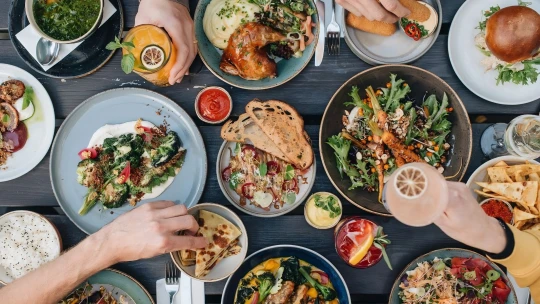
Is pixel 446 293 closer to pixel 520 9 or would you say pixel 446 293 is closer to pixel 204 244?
pixel 204 244

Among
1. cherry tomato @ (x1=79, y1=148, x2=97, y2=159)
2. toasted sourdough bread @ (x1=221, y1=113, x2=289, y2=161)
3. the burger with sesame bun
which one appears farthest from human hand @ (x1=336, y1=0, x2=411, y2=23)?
cherry tomato @ (x1=79, y1=148, x2=97, y2=159)

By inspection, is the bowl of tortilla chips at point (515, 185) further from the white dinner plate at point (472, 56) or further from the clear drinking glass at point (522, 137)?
the white dinner plate at point (472, 56)

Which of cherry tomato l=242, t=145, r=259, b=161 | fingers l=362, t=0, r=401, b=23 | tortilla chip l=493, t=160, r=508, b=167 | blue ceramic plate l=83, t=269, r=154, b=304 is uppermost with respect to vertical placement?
fingers l=362, t=0, r=401, b=23

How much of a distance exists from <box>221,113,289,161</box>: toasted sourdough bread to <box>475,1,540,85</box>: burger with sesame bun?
0.94 meters

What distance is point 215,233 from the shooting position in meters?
1.86

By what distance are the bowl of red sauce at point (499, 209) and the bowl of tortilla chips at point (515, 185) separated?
18 millimetres

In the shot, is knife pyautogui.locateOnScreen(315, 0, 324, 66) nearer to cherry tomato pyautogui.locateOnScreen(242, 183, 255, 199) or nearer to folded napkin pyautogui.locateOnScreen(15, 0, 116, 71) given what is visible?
cherry tomato pyautogui.locateOnScreen(242, 183, 255, 199)

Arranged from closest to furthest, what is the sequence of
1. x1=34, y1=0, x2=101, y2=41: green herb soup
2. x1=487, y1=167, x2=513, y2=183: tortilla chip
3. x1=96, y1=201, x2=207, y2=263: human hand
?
x1=96, y1=201, x2=207, y2=263: human hand, x1=487, y1=167, x2=513, y2=183: tortilla chip, x1=34, y1=0, x2=101, y2=41: green herb soup

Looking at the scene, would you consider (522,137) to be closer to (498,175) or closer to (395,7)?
(498,175)

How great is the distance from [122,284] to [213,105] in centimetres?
87

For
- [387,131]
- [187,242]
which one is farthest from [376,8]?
[187,242]

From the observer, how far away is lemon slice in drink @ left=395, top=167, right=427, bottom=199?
141 centimetres

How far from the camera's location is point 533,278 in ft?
5.52

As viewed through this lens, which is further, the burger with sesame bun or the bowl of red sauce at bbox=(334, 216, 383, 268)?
the bowl of red sauce at bbox=(334, 216, 383, 268)
